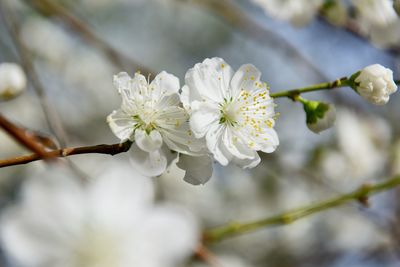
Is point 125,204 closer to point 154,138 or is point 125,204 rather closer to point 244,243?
point 154,138

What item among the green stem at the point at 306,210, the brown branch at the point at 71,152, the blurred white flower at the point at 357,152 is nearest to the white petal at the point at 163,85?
the brown branch at the point at 71,152

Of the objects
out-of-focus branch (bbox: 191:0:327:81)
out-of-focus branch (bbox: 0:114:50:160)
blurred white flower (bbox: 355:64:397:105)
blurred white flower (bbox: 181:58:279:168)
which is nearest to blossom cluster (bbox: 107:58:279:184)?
blurred white flower (bbox: 181:58:279:168)

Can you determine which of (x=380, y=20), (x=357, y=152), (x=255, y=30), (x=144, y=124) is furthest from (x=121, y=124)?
(x=357, y=152)

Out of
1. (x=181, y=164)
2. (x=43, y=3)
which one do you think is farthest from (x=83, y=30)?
(x=181, y=164)

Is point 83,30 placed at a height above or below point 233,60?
below

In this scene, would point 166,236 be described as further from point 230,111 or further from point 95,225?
point 230,111

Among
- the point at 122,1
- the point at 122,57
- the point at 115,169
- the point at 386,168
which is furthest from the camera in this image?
the point at 122,1
